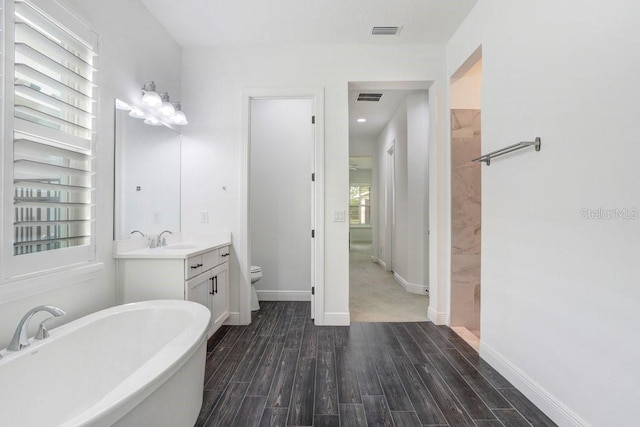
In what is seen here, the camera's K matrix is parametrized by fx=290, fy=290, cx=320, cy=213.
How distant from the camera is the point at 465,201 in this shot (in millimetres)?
2791

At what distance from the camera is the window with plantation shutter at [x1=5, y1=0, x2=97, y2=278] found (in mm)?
1383

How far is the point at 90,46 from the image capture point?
71.2 inches

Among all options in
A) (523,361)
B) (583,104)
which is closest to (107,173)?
(583,104)

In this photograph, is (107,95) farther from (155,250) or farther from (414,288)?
(414,288)

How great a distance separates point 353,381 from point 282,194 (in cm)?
240

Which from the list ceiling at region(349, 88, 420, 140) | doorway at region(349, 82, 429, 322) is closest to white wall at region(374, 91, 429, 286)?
doorway at region(349, 82, 429, 322)

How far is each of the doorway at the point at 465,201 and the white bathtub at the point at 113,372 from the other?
2328mm

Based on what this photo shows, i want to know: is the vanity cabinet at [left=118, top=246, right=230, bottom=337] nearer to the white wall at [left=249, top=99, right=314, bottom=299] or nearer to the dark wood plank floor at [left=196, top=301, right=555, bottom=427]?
the dark wood plank floor at [left=196, top=301, right=555, bottom=427]

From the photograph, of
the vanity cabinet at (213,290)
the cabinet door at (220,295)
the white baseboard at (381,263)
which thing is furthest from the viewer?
the white baseboard at (381,263)

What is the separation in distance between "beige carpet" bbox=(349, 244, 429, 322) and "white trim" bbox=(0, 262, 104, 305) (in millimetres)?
2335

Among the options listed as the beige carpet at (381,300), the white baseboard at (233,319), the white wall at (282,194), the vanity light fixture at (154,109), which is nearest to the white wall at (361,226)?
the beige carpet at (381,300)

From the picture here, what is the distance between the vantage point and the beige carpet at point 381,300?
10.4 ft

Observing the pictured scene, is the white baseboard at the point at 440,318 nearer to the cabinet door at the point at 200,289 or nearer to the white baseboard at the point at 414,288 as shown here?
the white baseboard at the point at 414,288

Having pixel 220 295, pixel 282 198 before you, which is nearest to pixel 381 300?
pixel 282 198
